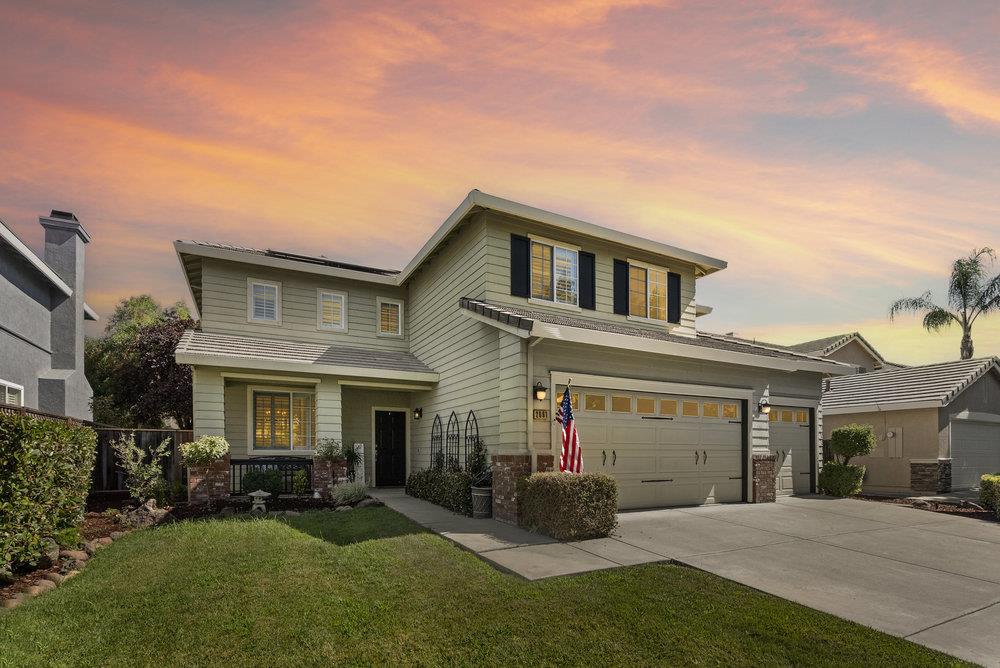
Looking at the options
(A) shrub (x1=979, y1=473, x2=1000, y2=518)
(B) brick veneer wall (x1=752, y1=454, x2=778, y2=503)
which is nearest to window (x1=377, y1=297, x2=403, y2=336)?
(B) brick veneer wall (x1=752, y1=454, x2=778, y2=503)

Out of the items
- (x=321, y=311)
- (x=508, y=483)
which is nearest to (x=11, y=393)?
(x=321, y=311)

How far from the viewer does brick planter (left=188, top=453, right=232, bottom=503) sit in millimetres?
11664

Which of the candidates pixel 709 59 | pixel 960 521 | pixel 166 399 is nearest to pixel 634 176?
pixel 709 59

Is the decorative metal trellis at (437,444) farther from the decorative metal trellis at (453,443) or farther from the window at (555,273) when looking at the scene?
the window at (555,273)

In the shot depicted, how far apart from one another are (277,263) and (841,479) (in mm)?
15563

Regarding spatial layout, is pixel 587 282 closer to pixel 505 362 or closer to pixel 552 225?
pixel 552 225

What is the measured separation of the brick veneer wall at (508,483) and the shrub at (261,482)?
17.9 feet

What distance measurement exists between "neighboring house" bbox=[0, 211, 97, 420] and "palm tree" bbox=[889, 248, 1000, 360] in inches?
1360

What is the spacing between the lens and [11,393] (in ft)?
40.5

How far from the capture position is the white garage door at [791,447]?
46.4ft

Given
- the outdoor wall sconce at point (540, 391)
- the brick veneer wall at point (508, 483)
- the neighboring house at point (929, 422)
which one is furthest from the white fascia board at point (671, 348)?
the neighboring house at point (929, 422)

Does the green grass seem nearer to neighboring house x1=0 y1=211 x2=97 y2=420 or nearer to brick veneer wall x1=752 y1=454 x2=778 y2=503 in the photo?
brick veneer wall x1=752 y1=454 x2=778 y2=503

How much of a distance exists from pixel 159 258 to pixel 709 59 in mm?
14380

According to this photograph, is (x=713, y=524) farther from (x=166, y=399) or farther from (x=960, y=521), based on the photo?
(x=166, y=399)
